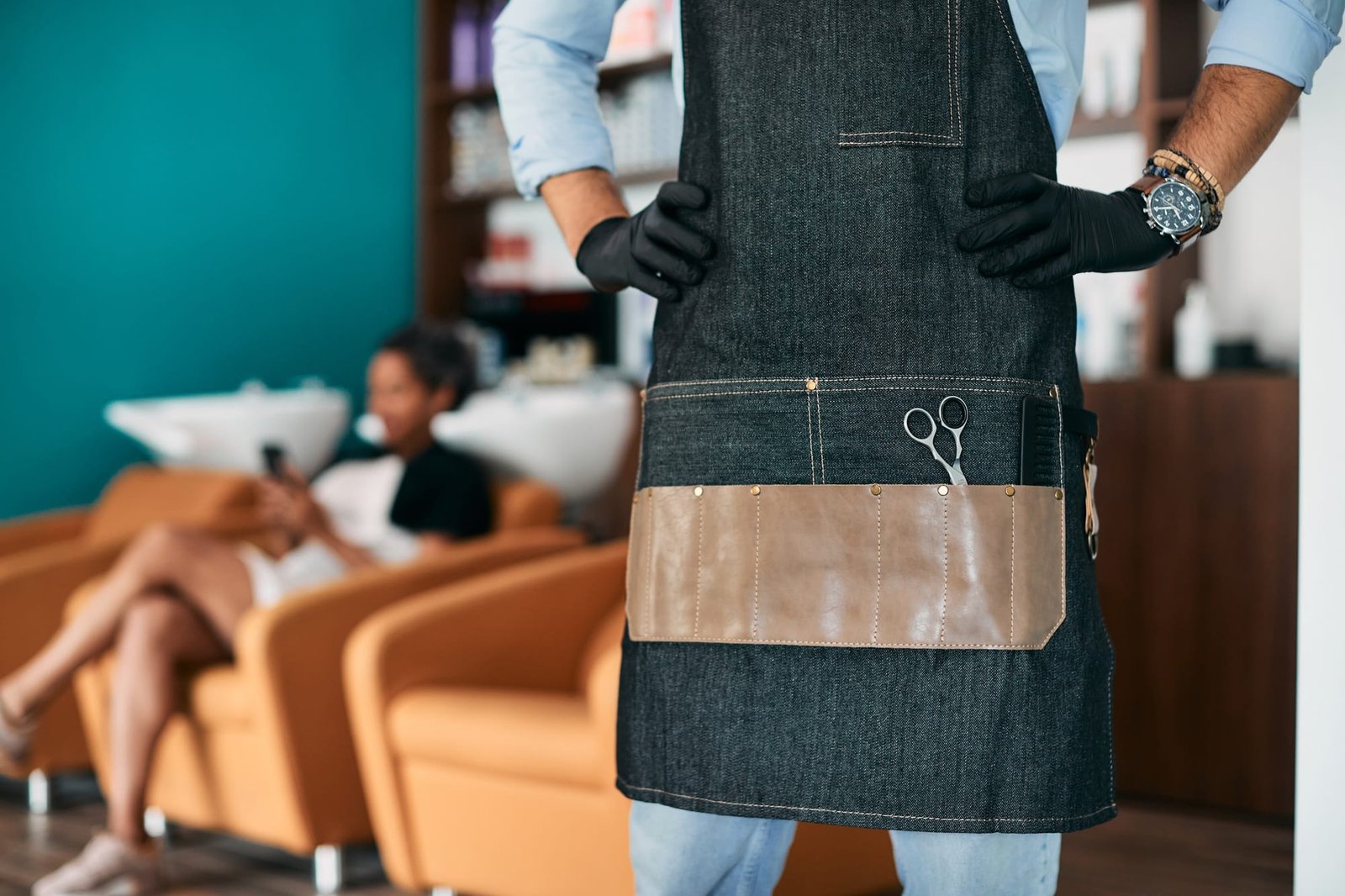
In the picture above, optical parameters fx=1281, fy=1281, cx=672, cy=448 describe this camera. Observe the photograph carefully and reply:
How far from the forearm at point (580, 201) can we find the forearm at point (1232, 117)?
47 centimetres

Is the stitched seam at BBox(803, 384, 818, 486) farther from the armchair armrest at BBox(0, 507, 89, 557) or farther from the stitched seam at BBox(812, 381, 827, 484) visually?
the armchair armrest at BBox(0, 507, 89, 557)

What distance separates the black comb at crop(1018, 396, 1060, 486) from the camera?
926 millimetres

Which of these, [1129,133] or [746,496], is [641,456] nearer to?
[746,496]

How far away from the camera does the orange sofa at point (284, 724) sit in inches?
88.8

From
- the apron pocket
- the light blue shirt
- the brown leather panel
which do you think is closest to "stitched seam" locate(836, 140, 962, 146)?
the apron pocket

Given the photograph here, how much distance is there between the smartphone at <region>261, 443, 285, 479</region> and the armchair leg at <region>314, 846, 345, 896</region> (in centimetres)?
86

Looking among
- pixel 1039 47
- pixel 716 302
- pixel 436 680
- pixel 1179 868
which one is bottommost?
pixel 1179 868

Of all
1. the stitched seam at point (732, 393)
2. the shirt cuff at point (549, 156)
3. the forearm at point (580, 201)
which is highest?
the shirt cuff at point (549, 156)

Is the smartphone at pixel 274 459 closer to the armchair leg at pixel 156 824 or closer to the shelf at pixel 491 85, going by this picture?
the armchair leg at pixel 156 824

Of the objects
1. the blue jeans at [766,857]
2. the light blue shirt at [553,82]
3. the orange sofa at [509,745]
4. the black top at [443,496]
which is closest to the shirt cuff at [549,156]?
the light blue shirt at [553,82]

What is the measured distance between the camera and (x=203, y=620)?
8.42 feet

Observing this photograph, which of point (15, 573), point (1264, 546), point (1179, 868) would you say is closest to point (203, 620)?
point (15, 573)

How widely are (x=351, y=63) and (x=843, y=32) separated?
3.60 metres

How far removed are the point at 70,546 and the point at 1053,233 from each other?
2.73 metres
